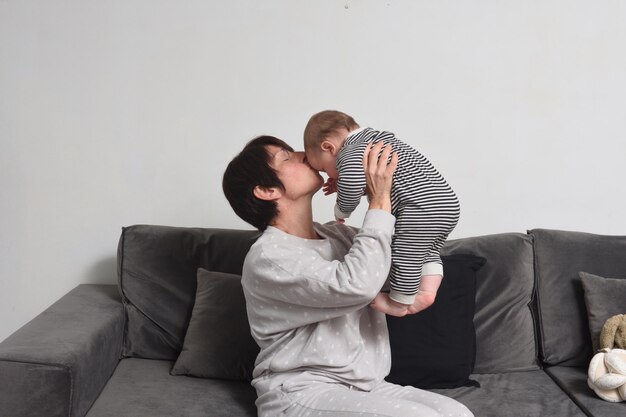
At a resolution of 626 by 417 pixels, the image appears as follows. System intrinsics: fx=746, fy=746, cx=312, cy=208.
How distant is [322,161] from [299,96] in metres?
0.98

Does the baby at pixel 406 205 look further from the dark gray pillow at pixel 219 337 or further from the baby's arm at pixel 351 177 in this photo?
the dark gray pillow at pixel 219 337

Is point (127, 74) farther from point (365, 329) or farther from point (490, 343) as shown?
point (490, 343)

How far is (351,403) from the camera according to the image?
70.7 inches

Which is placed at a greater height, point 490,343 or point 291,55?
point 291,55

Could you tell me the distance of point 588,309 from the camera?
2535mm

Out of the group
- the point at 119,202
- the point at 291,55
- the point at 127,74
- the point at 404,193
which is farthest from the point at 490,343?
the point at 127,74

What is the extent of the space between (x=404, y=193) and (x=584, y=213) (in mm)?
1403

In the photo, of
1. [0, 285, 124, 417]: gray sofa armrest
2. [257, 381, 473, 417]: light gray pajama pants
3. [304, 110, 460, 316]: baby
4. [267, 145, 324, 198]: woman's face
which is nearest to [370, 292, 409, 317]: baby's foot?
[304, 110, 460, 316]: baby

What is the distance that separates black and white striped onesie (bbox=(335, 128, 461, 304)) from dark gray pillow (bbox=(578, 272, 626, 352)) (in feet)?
2.85

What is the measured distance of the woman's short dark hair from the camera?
6.62 ft

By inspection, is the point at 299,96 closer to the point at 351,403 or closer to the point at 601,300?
the point at 601,300

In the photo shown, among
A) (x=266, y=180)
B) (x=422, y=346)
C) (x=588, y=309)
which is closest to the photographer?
(x=266, y=180)

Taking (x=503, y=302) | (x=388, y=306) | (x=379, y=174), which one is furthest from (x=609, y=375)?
(x=379, y=174)

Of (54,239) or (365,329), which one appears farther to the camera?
(54,239)
